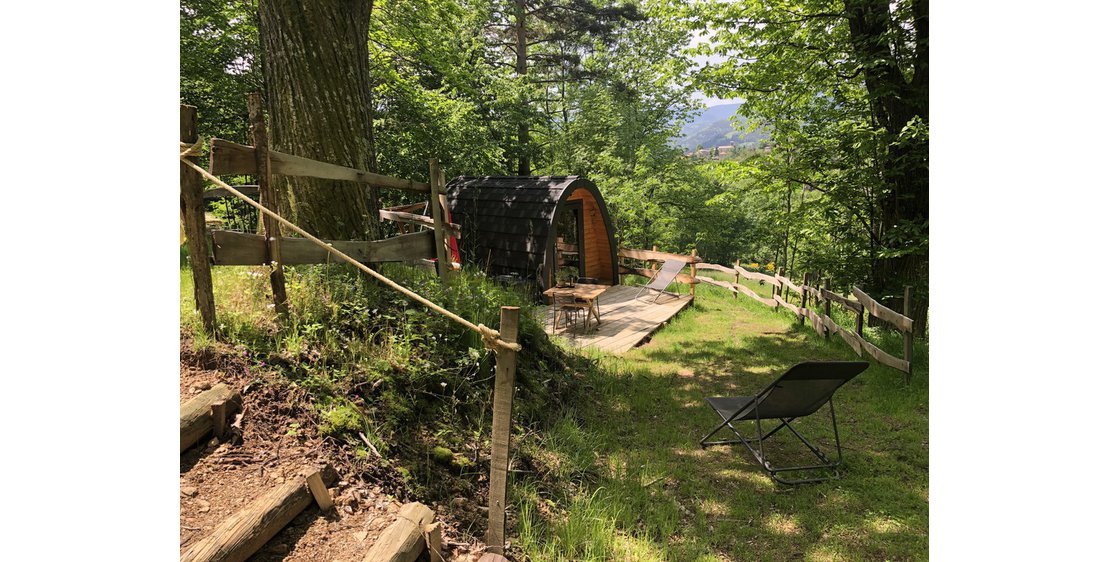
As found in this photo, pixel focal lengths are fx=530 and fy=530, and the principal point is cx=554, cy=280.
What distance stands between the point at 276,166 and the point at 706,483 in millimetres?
3708

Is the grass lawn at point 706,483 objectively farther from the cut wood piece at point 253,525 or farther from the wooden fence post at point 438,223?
the wooden fence post at point 438,223

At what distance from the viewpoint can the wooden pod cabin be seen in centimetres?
968

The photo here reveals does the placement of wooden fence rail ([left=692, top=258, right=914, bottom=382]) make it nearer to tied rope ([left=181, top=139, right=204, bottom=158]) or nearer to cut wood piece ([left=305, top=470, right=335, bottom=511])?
cut wood piece ([left=305, top=470, right=335, bottom=511])

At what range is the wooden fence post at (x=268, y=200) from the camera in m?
3.28

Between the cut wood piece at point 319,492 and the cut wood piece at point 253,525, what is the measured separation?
49 mm

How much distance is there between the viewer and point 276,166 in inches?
134

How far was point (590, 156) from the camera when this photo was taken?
20.5 m

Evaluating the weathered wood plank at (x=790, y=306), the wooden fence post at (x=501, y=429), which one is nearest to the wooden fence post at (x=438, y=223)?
the wooden fence post at (x=501, y=429)

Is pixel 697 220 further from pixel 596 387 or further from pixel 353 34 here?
pixel 353 34

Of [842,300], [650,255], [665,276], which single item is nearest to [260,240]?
[842,300]

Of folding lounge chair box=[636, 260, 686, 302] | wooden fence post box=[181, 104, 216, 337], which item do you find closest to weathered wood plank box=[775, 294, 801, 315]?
folding lounge chair box=[636, 260, 686, 302]

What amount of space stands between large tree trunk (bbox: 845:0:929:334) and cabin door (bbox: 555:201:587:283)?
6.60m

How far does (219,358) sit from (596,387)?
3618 mm

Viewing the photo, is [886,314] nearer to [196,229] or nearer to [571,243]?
[196,229]
